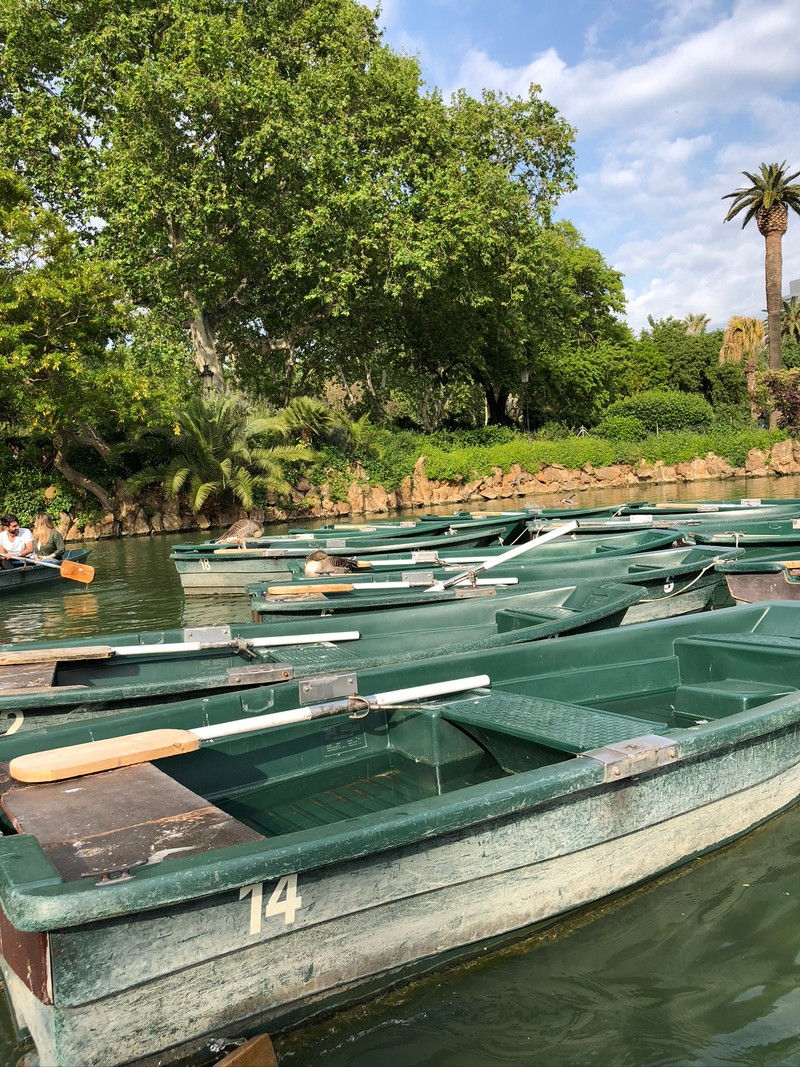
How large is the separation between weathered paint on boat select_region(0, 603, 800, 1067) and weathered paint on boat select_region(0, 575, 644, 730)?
1.87 ft

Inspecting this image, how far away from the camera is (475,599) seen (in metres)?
7.16

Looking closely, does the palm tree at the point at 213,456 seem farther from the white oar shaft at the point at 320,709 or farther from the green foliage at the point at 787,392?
the white oar shaft at the point at 320,709

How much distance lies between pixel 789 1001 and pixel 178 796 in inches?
90.4

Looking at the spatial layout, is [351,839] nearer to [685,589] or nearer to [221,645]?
[221,645]

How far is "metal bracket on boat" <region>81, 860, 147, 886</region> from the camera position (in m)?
2.51

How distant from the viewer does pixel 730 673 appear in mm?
5254

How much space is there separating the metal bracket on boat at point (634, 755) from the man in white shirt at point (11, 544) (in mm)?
12796

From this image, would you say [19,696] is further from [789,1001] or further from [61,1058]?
[789,1001]

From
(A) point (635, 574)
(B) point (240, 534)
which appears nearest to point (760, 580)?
(A) point (635, 574)

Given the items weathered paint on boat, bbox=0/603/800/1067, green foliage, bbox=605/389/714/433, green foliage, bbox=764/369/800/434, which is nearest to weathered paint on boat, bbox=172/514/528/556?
weathered paint on boat, bbox=0/603/800/1067

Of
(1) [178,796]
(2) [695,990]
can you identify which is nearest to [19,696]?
(1) [178,796]

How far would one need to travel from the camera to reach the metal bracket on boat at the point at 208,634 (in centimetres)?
589

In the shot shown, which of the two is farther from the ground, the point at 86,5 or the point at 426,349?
the point at 86,5

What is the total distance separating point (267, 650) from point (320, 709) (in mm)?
1923
